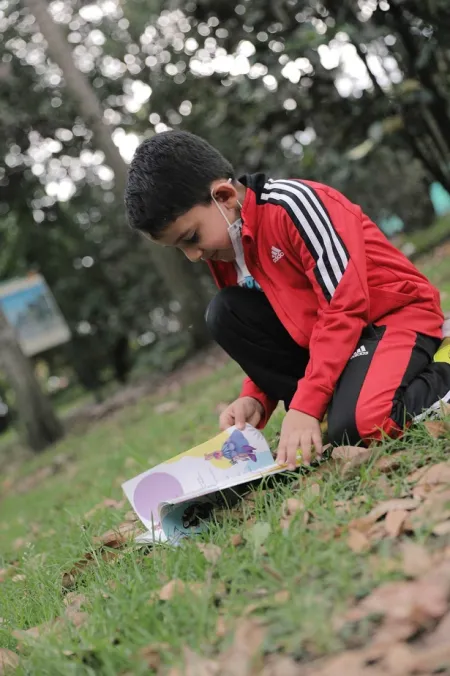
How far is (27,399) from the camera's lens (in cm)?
938

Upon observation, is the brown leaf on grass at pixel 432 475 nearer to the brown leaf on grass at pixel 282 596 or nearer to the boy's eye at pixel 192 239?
the brown leaf on grass at pixel 282 596

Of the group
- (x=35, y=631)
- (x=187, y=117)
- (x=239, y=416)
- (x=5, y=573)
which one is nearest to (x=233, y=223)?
(x=239, y=416)

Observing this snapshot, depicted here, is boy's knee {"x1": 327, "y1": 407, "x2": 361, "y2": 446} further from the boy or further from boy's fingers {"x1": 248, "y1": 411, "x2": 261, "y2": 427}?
boy's fingers {"x1": 248, "y1": 411, "x2": 261, "y2": 427}

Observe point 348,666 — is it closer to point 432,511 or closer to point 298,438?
point 432,511

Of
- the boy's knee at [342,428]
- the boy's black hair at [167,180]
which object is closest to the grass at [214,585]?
the boy's knee at [342,428]

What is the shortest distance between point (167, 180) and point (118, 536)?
1193 millimetres

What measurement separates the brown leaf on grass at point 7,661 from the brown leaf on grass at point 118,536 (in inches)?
22.7

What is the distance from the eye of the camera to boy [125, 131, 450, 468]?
235 cm

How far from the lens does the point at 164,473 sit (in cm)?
259

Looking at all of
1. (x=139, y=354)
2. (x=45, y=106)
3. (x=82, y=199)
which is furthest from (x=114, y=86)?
(x=139, y=354)

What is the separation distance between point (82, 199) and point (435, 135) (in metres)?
7.23

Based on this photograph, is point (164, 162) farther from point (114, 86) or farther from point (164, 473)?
point (114, 86)

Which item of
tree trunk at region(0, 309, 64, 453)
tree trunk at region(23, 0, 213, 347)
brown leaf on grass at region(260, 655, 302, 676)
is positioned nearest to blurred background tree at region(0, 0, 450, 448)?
tree trunk at region(23, 0, 213, 347)

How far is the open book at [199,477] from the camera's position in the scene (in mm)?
2400
